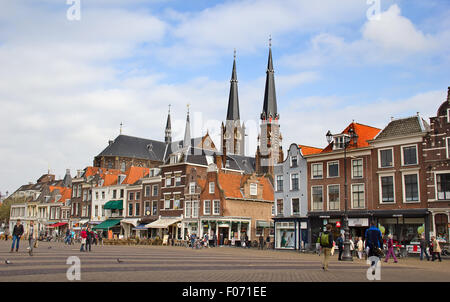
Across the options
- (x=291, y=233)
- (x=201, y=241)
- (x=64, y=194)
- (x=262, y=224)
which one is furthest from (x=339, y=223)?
(x=64, y=194)

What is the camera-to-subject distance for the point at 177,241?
54719mm

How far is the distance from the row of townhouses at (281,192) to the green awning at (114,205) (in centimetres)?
22

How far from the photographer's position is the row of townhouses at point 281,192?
36.8 metres

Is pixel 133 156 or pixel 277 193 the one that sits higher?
pixel 133 156

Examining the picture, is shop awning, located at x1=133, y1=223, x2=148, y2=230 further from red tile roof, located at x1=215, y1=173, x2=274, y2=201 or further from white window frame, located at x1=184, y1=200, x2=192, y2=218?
red tile roof, located at x1=215, y1=173, x2=274, y2=201

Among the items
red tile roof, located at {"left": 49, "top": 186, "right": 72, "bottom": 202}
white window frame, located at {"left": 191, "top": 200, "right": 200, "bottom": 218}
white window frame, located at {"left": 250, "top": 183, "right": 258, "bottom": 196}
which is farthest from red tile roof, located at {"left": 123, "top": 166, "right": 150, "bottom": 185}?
red tile roof, located at {"left": 49, "top": 186, "right": 72, "bottom": 202}

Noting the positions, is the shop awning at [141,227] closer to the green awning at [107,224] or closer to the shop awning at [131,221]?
the shop awning at [131,221]

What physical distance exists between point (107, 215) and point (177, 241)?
2241 centimetres

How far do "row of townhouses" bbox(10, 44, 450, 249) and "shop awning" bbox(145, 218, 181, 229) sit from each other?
29 cm

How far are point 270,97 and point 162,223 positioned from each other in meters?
55.4

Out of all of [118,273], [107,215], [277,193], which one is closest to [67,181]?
[107,215]

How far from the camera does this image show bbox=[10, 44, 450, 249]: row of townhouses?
1449 inches

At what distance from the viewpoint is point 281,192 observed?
160 ft
